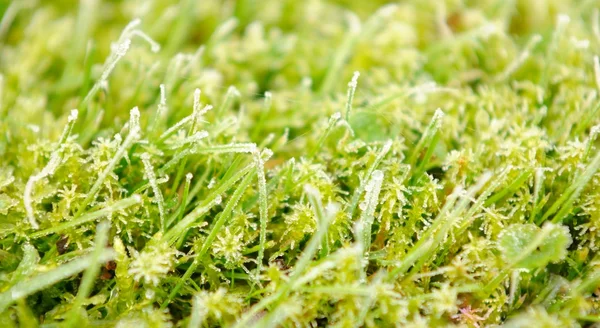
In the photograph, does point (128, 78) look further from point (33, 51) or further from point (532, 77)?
point (532, 77)

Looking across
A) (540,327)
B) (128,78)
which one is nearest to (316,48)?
(128,78)

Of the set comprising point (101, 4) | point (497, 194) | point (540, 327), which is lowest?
point (540, 327)

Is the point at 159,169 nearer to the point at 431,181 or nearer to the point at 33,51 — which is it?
Result: the point at 431,181

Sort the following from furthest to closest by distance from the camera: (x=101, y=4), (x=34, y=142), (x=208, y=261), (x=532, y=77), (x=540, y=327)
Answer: (x=101, y=4) → (x=532, y=77) → (x=34, y=142) → (x=208, y=261) → (x=540, y=327)

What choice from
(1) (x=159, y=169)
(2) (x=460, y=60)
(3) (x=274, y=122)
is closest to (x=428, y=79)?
(2) (x=460, y=60)

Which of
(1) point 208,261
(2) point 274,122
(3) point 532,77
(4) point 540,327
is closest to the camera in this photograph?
(4) point 540,327

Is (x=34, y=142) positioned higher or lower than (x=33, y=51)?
lower

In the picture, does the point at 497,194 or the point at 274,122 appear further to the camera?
the point at 274,122
